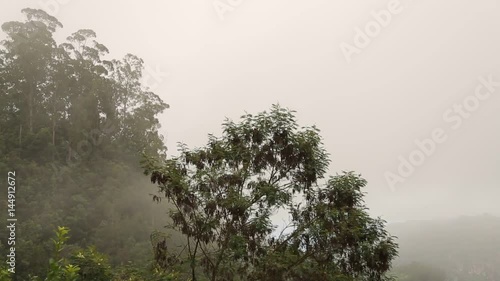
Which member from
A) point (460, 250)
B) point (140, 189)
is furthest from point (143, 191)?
point (460, 250)

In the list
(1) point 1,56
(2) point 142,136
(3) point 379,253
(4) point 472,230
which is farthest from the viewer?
(4) point 472,230

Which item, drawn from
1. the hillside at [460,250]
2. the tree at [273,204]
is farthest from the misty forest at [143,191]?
the hillside at [460,250]

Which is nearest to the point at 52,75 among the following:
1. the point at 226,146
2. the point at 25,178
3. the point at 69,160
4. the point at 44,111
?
the point at 44,111

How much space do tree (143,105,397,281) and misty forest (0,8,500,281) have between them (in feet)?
0.14

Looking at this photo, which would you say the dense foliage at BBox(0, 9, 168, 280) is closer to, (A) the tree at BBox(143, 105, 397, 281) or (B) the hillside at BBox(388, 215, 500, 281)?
(A) the tree at BBox(143, 105, 397, 281)

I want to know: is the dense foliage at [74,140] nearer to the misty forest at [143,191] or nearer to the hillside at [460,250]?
the misty forest at [143,191]

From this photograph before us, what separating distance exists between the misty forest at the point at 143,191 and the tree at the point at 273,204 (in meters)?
0.04

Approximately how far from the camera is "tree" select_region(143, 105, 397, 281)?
392 inches

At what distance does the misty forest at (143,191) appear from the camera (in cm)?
1015

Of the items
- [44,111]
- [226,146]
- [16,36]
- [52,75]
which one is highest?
[16,36]

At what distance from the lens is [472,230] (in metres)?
124

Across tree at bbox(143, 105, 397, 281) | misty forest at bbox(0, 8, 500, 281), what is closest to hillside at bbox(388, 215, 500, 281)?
misty forest at bbox(0, 8, 500, 281)

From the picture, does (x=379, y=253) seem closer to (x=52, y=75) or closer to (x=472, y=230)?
(x=52, y=75)

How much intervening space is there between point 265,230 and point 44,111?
36.7 m
